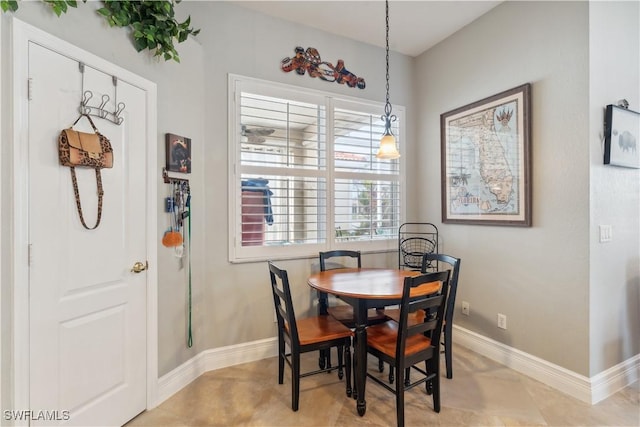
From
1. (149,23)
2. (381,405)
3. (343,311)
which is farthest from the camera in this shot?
(343,311)

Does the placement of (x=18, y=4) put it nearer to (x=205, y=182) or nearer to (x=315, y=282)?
(x=205, y=182)

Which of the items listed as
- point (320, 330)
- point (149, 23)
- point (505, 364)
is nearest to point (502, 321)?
point (505, 364)

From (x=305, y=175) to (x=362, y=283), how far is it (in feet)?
3.91

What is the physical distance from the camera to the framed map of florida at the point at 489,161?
2479mm

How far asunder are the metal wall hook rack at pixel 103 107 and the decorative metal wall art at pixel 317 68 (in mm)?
1457

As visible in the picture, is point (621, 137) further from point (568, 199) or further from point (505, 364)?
point (505, 364)

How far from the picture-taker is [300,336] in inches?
81.7

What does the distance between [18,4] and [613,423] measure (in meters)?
3.88

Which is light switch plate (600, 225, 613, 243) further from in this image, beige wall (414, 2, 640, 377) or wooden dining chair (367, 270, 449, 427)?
wooden dining chair (367, 270, 449, 427)

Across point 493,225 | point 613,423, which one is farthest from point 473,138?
point 613,423

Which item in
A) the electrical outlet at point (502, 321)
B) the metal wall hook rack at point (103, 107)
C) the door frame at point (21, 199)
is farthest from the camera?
the electrical outlet at point (502, 321)

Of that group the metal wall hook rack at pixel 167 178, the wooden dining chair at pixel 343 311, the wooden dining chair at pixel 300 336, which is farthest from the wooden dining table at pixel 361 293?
the metal wall hook rack at pixel 167 178

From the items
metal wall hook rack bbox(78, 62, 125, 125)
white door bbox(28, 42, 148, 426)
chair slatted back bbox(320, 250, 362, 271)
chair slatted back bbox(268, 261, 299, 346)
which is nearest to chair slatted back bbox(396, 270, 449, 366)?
chair slatted back bbox(268, 261, 299, 346)

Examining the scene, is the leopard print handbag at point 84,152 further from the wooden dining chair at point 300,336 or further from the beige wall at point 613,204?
the beige wall at point 613,204
